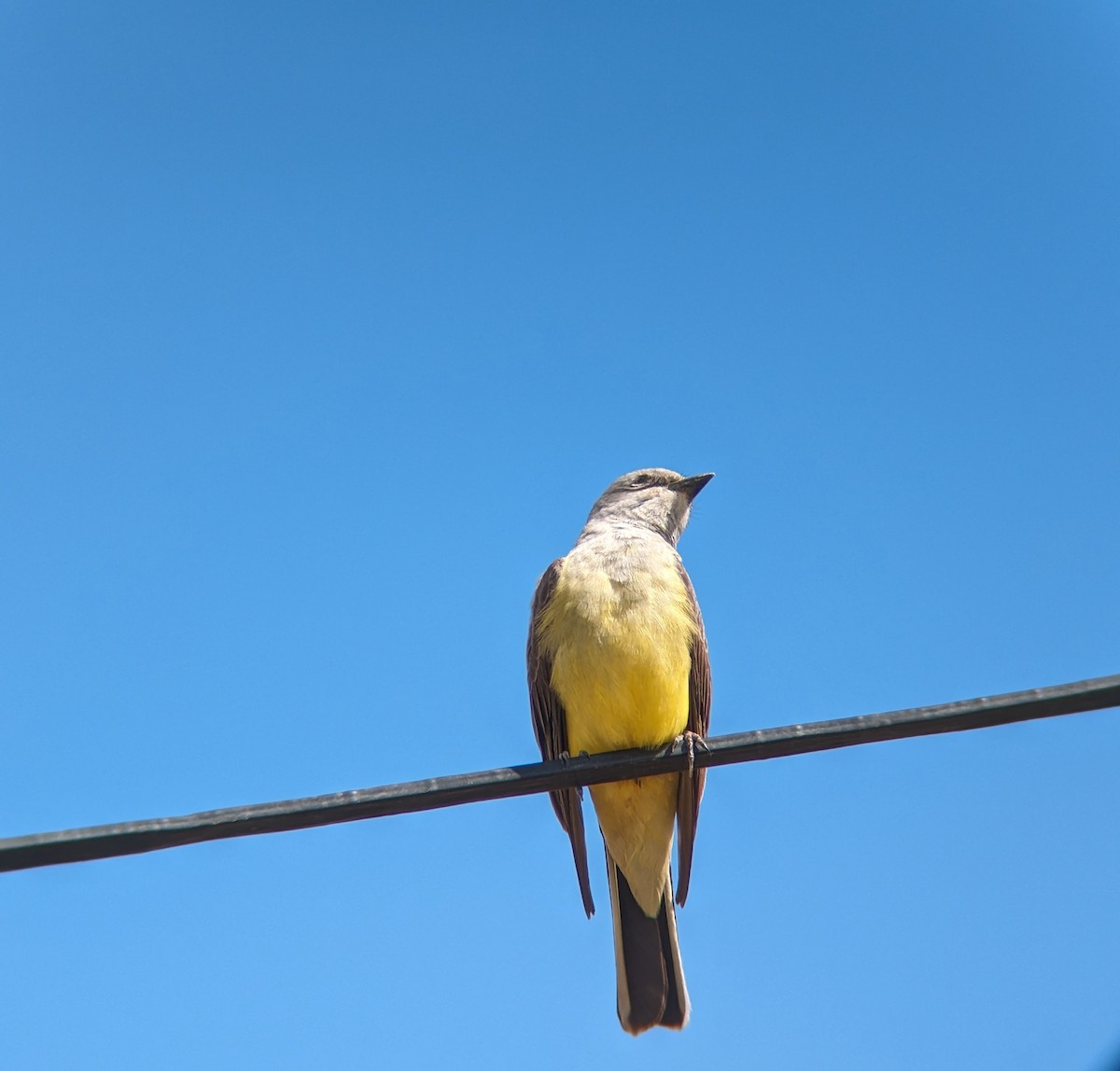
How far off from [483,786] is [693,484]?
498 cm

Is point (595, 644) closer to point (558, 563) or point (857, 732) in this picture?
point (558, 563)

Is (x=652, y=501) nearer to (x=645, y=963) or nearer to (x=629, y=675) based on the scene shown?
(x=629, y=675)

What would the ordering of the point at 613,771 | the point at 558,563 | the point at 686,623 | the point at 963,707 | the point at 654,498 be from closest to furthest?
the point at 963,707, the point at 613,771, the point at 686,623, the point at 558,563, the point at 654,498

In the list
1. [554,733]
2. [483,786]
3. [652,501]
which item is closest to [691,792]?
[554,733]

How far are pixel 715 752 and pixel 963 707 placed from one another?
0.75 metres

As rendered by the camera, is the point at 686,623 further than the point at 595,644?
Yes

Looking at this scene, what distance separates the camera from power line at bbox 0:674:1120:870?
8.74ft

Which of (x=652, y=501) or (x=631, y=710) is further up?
(x=652, y=501)

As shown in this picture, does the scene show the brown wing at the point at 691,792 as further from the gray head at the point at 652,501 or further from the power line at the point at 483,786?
the power line at the point at 483,786

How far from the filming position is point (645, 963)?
5672 millimetres

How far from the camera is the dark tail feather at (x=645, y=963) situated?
551 cm

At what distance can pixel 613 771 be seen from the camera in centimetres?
390

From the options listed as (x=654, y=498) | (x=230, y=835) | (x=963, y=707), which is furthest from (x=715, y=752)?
(x=654, y=498)

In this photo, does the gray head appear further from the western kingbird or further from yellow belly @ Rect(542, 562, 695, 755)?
yellow belly @ Rect(542, 562, 695, 755)
